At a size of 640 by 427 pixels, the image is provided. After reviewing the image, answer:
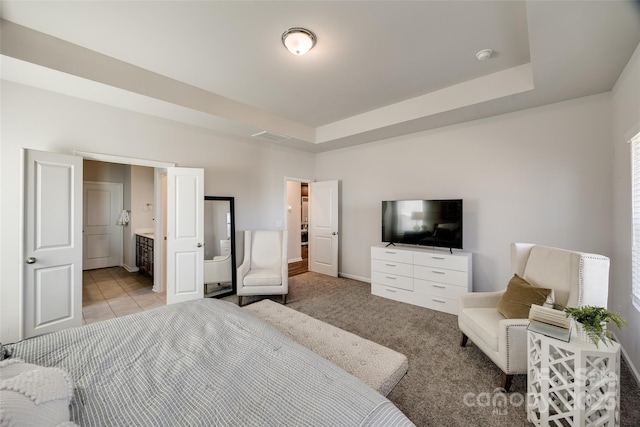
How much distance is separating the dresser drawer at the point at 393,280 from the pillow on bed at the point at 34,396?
3.54 metres

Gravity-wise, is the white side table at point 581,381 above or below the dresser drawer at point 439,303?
above

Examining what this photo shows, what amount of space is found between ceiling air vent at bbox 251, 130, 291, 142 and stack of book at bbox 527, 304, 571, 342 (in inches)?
147

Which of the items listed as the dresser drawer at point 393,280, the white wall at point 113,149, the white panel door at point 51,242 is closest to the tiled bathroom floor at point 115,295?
the white panel door at point 51,242

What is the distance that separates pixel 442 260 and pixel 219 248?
11.0 feet

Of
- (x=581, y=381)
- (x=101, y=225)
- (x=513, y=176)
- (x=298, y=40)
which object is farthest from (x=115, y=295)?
(x=513, y=176)

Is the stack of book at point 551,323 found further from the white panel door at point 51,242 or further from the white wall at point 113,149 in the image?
the white panel door at point 51,242

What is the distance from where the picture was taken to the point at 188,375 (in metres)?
1.15

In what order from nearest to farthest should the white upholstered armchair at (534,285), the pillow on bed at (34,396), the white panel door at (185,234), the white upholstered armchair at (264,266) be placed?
the pillow on bed at (34,396), the white upholstered armchair at (534,285), the white panel door at (185,234), the white upholstered armchair at (264,266)

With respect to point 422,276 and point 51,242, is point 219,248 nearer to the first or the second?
point 51,242

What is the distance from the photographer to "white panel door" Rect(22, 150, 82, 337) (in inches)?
96.9

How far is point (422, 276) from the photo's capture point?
3.55 m

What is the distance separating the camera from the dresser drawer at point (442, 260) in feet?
10.6

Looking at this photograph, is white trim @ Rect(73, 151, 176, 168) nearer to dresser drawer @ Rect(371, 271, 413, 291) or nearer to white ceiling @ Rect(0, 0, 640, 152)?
white ceiling @ Rect(0, 0, 640, 152)

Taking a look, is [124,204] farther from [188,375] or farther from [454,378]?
[454,378]
